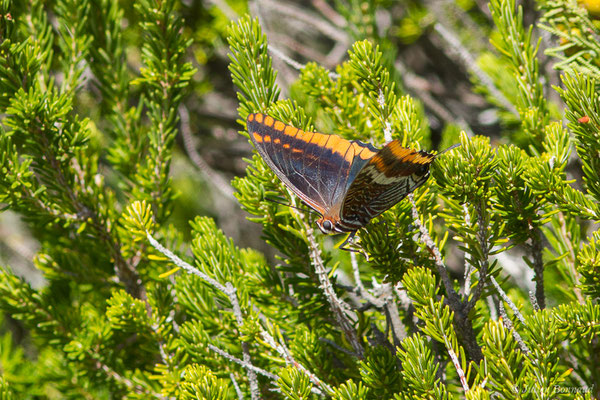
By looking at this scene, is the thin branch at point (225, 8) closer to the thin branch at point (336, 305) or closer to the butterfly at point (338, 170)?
the butterfly at point (338, 170)

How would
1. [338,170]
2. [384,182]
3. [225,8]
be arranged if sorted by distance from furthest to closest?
[225,8] → [338,170] → [384,182]

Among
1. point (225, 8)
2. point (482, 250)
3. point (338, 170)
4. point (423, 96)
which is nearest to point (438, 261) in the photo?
point (482, 250)

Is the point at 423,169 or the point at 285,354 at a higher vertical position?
the point at 423,169

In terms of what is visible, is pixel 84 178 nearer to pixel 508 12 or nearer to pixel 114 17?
pixel 114 17

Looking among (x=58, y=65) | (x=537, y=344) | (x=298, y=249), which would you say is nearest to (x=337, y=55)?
(x=58, y=65)

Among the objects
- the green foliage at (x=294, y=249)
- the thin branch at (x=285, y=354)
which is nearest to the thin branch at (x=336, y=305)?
the green foliage at (x=294, y=249)

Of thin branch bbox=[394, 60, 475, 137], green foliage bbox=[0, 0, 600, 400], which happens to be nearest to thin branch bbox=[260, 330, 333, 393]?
green foliage bbox=[0, 0, 600, 400]

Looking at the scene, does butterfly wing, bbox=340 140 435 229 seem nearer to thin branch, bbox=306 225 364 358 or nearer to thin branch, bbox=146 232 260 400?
thin branch, bbox=306 225 364 358

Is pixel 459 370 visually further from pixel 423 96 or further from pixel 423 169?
pixel 423 96
